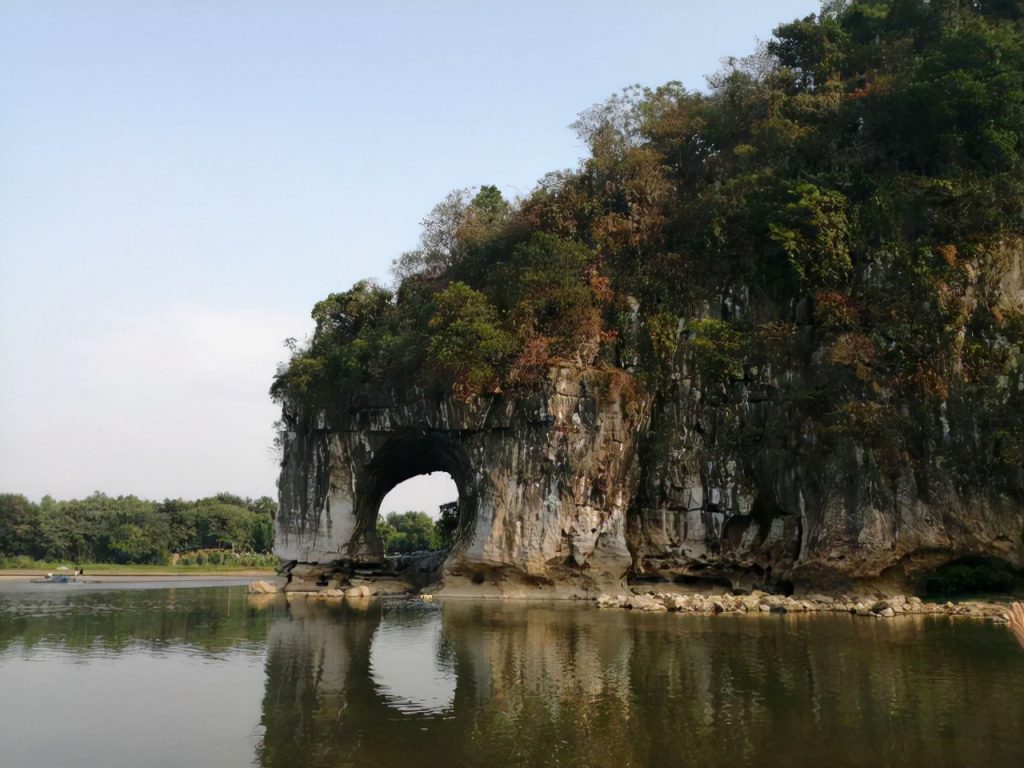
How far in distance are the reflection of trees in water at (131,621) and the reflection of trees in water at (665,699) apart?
2.17 m

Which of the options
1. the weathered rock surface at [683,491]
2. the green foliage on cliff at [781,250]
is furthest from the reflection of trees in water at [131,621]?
the green foliage on cliff at [781,250]

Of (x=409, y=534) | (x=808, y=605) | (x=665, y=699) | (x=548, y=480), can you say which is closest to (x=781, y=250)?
(x=548, y=480)

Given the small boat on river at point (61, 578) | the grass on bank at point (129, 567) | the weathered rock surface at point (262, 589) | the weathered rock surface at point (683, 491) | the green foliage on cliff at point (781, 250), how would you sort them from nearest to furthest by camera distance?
the weathered rock surface at point (683, 491) < the green foliage on cliff at point (781, 250) < the weathered rock surface at point (262, 589) < the small boat on river at point (61, 578) < the grass on bank at point (129, 567)

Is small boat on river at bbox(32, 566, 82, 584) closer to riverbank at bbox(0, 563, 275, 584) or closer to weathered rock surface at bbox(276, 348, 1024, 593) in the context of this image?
riverbank at bbox(0, 563, 275, 584)

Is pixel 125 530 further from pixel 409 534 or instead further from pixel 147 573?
pixel 409 534

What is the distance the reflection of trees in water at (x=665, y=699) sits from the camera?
9.83 metres

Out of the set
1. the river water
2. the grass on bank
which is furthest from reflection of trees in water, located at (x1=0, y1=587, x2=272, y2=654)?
the grass on bank

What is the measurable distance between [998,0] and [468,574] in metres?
31.8

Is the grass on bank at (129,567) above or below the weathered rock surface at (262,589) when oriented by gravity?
below

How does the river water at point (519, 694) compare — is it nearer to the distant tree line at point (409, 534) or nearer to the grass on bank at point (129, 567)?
the distant tree line at point (409, 534)

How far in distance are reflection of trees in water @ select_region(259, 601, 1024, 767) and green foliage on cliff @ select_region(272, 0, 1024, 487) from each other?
9.81 m

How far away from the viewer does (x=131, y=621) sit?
2402cm

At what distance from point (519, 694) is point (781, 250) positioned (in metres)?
21.0

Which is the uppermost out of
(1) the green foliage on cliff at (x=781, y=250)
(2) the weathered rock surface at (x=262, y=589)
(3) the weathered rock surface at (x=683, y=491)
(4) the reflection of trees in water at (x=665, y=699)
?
(1) the green foliage on cliff at (x=781, y=250)
